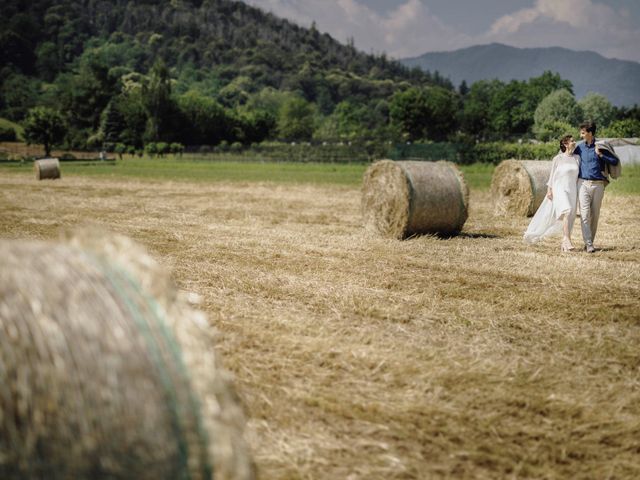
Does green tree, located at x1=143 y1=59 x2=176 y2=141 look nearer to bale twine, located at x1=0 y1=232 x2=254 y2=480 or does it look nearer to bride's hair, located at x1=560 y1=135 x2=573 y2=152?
bride's hair, located at x1=560 y1=135 x2=573 y2=152

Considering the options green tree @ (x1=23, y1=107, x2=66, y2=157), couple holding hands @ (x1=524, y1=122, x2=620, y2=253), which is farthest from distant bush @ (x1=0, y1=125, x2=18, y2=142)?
couple holding hands @ (x1=524, y1=122, x2=620, y2=253)

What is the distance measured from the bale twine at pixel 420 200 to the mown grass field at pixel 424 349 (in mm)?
403

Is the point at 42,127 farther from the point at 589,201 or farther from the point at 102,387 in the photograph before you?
the point at 102,387

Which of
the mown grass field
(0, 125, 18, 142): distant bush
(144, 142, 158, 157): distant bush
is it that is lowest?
the mown grass field

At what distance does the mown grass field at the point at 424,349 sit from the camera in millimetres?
4211

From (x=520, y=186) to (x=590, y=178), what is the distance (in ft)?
18.3

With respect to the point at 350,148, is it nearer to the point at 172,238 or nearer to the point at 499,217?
the point at 499,217

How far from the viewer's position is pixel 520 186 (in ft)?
56.6

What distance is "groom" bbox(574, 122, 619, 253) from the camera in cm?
1168

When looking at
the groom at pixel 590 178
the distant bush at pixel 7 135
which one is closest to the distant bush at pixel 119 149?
the distant bush at pixel 7 135

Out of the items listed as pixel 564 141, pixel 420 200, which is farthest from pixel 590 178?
pixel 420 200

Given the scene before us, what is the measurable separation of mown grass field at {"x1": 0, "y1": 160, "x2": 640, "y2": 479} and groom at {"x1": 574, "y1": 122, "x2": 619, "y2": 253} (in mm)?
666

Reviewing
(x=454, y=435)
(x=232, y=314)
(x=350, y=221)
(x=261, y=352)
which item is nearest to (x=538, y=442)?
(x=454, y=435)

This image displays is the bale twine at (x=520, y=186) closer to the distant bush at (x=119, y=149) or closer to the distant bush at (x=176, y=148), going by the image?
the distant bush at (x=119, y=149)
